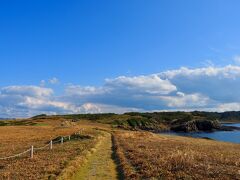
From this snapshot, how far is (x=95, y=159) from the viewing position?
30625 millimetres

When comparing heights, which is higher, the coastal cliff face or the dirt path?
the coastal cliff face

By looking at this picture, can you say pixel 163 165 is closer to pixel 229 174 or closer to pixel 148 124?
pixel 229 174

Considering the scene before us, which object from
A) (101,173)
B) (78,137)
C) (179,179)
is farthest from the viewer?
(78,137)

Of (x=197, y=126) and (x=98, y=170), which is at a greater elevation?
(x=197, y=126)

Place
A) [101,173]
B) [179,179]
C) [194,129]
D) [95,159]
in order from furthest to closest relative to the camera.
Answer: [194,129] → [95,159] → [101,173] → [179,179]

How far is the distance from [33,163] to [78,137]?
30.7m

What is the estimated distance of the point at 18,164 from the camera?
26.9m

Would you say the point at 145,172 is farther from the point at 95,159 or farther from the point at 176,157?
the point at 95,159

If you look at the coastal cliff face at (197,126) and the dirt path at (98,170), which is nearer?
the dirt path at (98,170)

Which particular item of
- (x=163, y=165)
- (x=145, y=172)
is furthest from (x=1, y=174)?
(x=163, y=165)

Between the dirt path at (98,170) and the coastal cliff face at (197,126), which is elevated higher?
the coastal cliff face at (197,126)

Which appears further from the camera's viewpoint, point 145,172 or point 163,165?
point 163,165

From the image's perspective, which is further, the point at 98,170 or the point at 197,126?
the point at 197,126

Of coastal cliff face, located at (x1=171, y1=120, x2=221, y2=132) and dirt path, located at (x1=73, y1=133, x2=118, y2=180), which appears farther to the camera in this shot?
coastal cliff face, located at (x1=171, y1=120, x2=221, y2=132)
